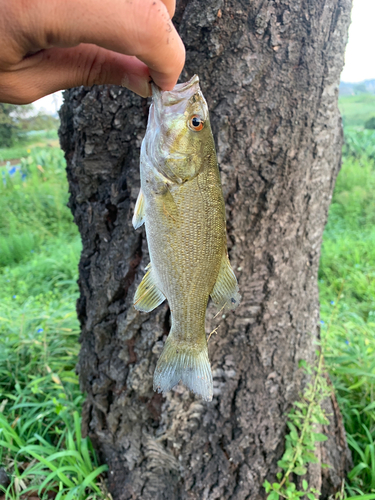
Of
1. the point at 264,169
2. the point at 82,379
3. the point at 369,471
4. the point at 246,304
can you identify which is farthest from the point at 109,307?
the point at 369,471

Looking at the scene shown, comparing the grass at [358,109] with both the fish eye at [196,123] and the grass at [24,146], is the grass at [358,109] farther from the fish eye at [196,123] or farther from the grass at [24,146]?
the fish eye at [196,123]

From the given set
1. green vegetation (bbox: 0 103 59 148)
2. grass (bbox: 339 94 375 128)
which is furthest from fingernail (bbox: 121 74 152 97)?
grass (bbox: 339 94 375 128)

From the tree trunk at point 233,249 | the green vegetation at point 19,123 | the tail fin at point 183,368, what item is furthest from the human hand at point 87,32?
the green vegetation at point 19,123

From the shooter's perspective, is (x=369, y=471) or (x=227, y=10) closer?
(x=227, y=10)

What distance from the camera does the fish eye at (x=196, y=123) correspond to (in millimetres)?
1158

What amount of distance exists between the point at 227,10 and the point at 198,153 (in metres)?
0.68

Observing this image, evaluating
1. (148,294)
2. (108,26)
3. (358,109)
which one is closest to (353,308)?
(148,294)

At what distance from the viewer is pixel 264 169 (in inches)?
63.3

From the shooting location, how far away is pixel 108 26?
0.81 metres

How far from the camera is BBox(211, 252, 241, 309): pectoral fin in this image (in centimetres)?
126

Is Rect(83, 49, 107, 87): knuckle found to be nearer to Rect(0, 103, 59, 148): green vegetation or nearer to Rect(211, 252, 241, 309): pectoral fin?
Rect(211, 252, 241, 309): pectoral fin

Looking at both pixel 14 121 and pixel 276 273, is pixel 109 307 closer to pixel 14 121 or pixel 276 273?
pixel 276 273

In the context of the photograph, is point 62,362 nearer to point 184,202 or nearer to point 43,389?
point 43,389

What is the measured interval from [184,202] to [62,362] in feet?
6.99
